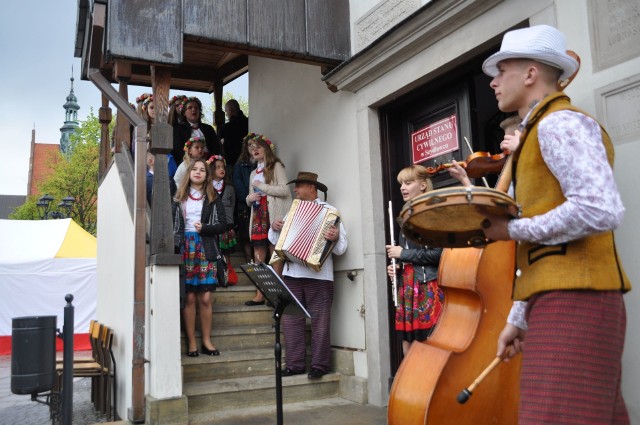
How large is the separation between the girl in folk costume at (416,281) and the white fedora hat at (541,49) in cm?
243

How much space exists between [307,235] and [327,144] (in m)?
1.40

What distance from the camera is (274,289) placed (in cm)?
417

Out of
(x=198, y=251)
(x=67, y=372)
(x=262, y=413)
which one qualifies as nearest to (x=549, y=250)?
(x=262, y=413)

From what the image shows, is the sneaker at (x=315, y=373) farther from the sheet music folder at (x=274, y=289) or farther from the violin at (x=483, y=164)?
the violin at (x=483, y=164)

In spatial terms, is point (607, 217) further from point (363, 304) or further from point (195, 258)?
point (195, 258)

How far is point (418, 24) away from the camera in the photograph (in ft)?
16.8

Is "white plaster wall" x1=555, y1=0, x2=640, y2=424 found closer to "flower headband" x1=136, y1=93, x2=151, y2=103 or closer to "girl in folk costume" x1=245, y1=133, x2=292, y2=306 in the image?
"girl in folk costume" x1=245, y1=133, x2=292, y2=306

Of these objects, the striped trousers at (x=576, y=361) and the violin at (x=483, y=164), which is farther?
the violin at (x=483, y=164)

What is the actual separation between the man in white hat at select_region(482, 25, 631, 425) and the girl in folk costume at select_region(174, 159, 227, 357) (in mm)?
4416

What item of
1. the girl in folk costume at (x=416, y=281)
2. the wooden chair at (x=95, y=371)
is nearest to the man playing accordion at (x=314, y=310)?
the girl in folk costume at (x=416, y=281)

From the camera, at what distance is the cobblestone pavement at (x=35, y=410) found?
7.25m

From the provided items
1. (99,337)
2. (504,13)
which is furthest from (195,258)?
(504,13)

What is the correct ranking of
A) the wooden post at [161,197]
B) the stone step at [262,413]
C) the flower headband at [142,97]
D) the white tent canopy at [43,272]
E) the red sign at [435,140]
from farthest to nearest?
the white tent canopy at [43,272] → the flower headband at [142,97] → the wooden post at [161,197] → the red sign at [435,140] → the stone step at [262,413]

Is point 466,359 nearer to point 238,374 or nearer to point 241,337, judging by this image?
point 238,374
